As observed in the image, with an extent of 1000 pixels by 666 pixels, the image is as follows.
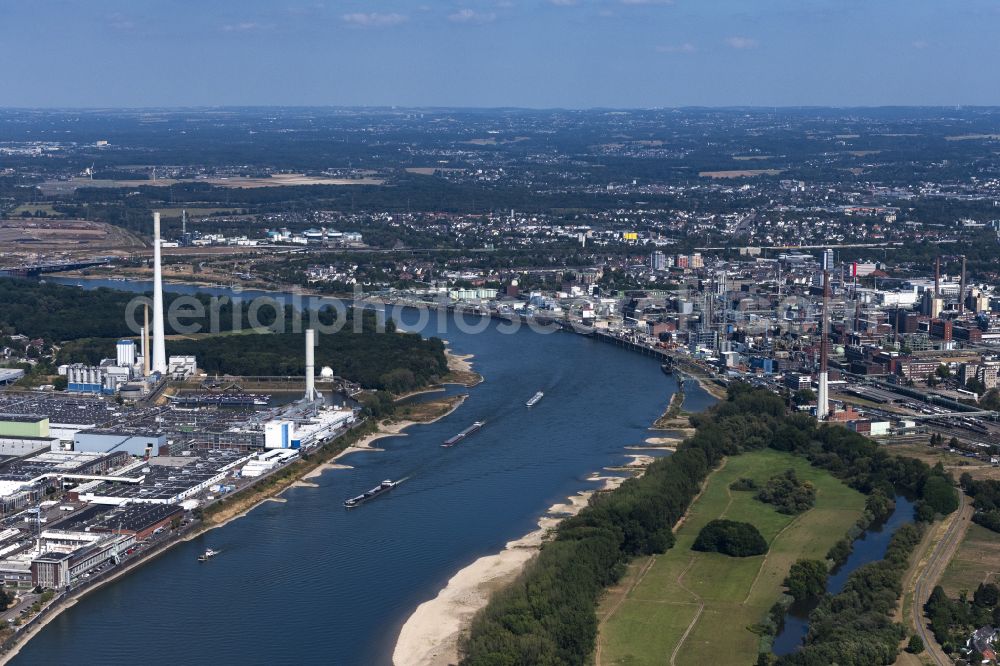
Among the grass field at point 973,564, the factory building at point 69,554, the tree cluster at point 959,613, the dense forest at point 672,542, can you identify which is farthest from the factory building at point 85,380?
the tree cluster at point 959,613

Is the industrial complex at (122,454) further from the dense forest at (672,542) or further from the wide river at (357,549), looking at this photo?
the dense forest at (672,542)

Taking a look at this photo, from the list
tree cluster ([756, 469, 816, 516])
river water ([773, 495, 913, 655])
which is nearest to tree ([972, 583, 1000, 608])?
river water ([773, 495, 913, 655])

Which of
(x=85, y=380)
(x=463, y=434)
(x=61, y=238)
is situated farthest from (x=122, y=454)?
(x=61, y=238)

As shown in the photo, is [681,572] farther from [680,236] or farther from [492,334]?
[680,236]

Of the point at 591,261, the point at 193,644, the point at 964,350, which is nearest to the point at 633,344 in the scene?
the point at 964,350

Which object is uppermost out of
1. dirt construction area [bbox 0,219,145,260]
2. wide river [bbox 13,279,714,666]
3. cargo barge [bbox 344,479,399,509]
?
dirt construction area [bbox 0,219,145,260]

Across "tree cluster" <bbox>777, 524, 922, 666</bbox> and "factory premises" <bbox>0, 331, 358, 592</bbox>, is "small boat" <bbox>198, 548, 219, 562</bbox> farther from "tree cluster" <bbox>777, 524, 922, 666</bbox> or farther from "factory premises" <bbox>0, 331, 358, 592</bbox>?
"tree cluster" <bbox>777, 524, 922, 666</bbox>
